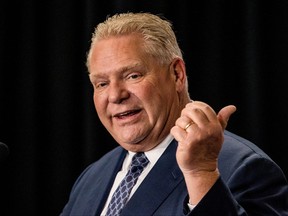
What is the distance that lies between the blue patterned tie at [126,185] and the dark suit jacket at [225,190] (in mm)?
73

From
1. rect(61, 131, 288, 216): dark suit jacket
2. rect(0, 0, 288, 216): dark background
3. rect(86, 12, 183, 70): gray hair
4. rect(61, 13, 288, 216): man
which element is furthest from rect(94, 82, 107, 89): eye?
rect(0, 0, 288, 216): dark background

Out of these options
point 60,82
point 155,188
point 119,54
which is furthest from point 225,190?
point 60,82

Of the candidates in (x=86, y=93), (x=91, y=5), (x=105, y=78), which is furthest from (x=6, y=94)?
(x=105, y=78)

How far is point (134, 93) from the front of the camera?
171cm

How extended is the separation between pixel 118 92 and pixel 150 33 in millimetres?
220

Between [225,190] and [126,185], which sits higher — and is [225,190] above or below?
above

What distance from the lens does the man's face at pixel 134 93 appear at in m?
1.71

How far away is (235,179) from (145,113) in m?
0.40

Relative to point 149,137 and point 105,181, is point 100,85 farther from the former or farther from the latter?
point 105,181

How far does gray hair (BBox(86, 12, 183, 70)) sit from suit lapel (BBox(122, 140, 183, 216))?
0.34m

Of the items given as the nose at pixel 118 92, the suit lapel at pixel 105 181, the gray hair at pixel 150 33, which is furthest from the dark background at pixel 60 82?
the nose at pixel 118 92

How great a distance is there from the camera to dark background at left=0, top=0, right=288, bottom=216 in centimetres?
257

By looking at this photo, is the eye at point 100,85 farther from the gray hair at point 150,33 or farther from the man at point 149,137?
the gray hair at point 150,33

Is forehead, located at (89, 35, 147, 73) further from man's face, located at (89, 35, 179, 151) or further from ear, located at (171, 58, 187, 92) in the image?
ear, located at (171, 58, 187, 92)
